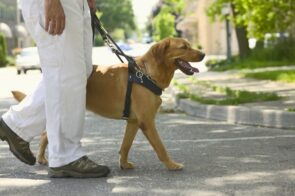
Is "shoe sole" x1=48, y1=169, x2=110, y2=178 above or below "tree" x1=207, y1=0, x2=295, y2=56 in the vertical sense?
below

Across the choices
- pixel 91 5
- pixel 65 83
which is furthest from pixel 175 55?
pixel 65 83

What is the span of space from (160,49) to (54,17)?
3.22 ft

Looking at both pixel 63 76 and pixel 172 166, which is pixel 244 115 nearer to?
pixel 172 166

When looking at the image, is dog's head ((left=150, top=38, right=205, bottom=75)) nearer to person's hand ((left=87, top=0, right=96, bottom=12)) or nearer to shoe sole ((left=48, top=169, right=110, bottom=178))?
person's hand ((left=87, top=0, right=96, bottom=12))

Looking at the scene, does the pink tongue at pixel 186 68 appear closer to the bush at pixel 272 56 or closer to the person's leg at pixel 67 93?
the person's leg at pixel 67 93

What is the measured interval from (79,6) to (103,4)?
10891 cm

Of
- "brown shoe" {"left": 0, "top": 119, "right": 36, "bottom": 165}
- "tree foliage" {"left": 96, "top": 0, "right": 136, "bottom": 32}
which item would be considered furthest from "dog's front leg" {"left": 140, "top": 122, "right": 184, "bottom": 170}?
"tree foliage" {"left": 96, "top": 0, "right": 136, "bottom": 32}

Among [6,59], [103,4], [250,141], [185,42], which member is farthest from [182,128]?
[103,4]

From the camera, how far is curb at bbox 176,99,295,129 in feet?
27.6

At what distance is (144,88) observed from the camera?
5.09 m

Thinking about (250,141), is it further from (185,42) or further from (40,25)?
(40,25)

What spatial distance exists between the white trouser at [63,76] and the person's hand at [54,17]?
0.27 feet

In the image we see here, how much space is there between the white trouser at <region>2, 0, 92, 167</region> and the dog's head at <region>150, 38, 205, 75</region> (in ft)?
2.09

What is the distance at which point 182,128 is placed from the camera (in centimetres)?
848
